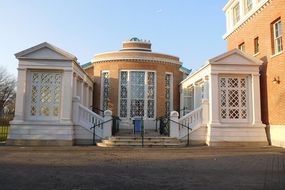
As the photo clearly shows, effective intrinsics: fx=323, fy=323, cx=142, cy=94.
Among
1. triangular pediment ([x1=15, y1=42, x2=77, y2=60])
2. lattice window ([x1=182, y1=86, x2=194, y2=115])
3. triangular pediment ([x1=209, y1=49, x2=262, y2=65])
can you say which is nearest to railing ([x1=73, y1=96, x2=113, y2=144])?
triangular pediment ([x1=15, y1=42, x2=77, y2=60])

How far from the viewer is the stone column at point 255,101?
15594 mm

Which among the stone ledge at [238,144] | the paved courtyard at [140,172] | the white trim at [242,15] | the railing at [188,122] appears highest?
the white trim at [242,15]

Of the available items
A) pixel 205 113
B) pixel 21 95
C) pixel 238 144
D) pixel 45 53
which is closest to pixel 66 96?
pixel 21 95

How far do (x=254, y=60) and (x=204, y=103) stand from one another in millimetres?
3191

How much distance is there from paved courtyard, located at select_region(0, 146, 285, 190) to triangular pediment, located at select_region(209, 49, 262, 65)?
590 cm

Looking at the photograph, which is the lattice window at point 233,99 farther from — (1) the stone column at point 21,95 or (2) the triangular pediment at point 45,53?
(1) the stone column at point 21,95

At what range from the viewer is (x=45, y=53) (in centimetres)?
1560

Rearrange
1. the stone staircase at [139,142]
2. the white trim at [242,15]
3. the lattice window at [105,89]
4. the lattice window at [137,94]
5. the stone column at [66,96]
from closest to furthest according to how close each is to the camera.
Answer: the stone staircase at [139,142] < the stone column at [66,96] < the white trim at [242,15] < the lattice window at [137,94] < the lattice window at [105,89]

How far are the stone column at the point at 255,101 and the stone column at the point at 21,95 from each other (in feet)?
35.9

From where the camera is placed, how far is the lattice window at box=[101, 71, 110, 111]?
22.1 m

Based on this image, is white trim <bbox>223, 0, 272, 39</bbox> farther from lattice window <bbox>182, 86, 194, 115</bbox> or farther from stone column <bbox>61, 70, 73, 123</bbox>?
stone column <bbox>61, 70, 73, 123</bbox>

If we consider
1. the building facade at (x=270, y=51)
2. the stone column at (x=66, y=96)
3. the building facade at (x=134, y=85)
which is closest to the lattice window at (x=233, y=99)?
the building facade at (x=270, y=51)

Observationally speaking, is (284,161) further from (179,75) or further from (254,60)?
(179,75)

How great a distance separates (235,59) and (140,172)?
9.81 m
